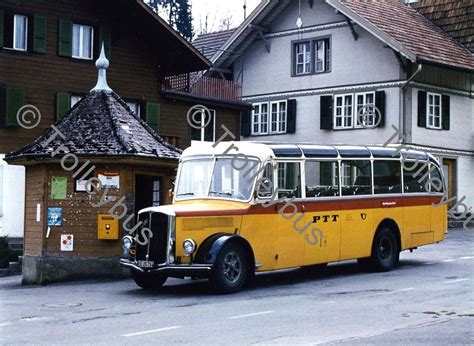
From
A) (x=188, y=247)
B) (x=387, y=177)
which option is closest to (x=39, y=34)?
(x=387, y=177)

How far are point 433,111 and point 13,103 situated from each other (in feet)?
58.4

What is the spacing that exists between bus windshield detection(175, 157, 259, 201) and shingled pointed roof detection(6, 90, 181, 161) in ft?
9.53

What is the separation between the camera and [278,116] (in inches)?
1645

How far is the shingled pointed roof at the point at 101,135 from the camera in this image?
20.4m

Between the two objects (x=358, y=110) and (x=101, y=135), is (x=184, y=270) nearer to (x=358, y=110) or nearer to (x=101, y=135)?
(x=101, y=135)

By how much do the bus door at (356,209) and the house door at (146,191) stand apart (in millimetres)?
5317

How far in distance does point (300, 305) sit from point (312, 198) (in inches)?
159

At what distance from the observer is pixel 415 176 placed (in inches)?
823

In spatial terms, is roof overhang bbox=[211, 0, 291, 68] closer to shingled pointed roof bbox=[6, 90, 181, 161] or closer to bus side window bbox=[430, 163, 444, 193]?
shingled pointed roof bbox=[6, 90, 181, 161]

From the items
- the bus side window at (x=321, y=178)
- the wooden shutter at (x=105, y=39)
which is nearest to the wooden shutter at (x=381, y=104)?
the wooden shutter at (x=105, y=39)

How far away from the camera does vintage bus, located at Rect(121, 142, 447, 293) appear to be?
16078mm

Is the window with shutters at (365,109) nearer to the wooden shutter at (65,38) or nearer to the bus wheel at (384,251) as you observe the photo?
the wooden shutter at (65,38)

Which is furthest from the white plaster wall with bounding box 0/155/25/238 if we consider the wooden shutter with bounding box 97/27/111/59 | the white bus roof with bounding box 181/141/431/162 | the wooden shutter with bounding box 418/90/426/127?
the wooden shutter with bounding box 418/90/426/127

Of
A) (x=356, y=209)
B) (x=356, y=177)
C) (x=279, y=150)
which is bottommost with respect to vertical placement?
(x=356, y=209)
